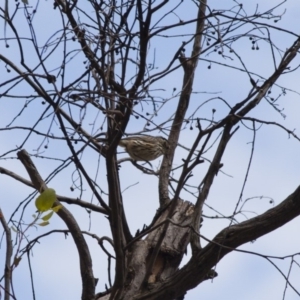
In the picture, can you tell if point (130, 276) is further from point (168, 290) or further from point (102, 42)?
point (102, 42)

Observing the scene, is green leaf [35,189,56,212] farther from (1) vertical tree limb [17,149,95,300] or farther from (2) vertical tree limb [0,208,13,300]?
(1) vertical tree limb [17,149,95,300]

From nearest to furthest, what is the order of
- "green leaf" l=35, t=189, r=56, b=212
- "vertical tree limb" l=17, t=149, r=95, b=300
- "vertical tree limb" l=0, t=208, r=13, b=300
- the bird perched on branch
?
"vertical tree limb" l=0, t=208, r=13, b=300 → "green leaf" l=35, t=189, r=56, b=212 → "vertical tree limb" l=17, t=149, r=95, b=300 → the bird perched on branch

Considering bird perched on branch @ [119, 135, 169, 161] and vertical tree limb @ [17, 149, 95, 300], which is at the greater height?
bird perched on branch @ [119, 135, 169, 161]

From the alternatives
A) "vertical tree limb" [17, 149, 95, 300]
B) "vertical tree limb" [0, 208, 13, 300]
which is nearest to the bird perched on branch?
"vertical tree limb" [17, 149, 95, 300]

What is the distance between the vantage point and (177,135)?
550 cm

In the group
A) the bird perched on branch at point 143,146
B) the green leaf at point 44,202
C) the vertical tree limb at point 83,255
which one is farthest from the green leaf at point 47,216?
the bird perched on branch at point 143,146

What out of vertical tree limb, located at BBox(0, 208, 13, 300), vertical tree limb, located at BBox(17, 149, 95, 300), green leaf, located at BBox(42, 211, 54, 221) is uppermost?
vertical tree limb, located at BBox(17, 149, 95, 300)

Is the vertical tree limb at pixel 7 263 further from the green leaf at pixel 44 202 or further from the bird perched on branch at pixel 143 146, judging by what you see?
the bird perched on branch at pixel 143 146

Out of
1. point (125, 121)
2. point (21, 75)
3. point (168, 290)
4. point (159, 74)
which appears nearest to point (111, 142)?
point (125, 121)

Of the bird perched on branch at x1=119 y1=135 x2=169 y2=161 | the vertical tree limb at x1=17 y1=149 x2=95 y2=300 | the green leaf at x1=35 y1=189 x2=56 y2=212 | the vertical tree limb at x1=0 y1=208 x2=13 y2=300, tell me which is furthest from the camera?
the bird perched on branch at x1=119 y1=135 x2=169 y2=161

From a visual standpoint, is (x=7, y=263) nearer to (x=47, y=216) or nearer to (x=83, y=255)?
(x=47, y=216)

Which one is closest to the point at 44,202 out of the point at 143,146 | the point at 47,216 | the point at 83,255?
the point at 47,216

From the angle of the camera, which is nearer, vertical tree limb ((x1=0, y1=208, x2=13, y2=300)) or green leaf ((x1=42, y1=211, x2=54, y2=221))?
vertical tree limb ((x1=0, y1=208, x2=13, y2=300))

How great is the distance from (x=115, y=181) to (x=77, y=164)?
225 mm
